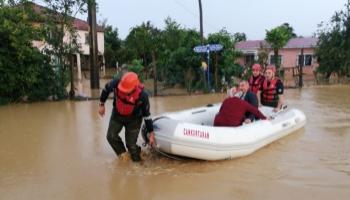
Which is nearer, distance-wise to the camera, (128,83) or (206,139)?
(128,83)

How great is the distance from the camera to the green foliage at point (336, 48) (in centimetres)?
2209

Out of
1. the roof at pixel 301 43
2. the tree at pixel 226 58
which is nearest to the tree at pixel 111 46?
the roof at pixel 301 43

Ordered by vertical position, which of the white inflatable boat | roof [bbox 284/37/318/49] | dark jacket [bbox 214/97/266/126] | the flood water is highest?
roof [bbox 284/37/318/49]

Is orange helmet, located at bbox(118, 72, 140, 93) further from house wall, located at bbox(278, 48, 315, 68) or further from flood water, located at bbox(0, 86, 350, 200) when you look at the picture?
house wall, located at bbox(278, 48, 315, 68)

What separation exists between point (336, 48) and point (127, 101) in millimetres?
18715

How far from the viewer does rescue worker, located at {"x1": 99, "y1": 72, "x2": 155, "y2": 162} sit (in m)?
6.16

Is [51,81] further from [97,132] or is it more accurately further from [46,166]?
[46,166]

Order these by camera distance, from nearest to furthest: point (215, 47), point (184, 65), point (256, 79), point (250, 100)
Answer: point (250, 100) → point (256, 79) → point (215, 47) → point (184, 65)

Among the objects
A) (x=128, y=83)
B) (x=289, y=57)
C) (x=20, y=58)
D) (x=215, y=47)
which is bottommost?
(x=128, y=83)

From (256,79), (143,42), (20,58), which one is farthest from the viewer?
(143,42)

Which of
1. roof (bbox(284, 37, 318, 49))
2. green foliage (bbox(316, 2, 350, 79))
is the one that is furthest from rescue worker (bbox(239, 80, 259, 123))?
roof (bbox(284, 37, 318, 49))

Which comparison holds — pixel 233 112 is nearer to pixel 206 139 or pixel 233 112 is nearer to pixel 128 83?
pixel 206 139

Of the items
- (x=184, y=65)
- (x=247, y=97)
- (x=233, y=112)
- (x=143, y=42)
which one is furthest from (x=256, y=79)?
(x=143, y=42)

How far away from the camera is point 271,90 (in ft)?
29.8
